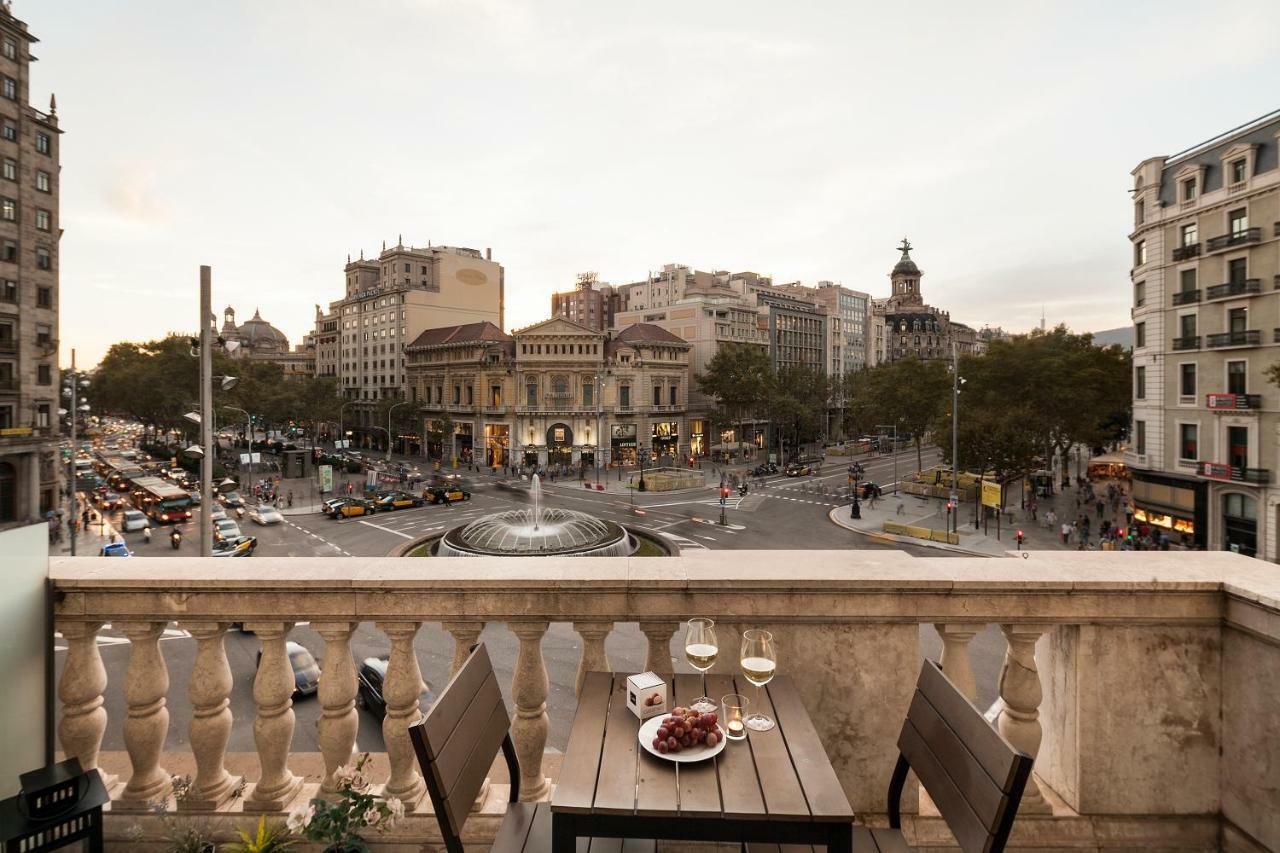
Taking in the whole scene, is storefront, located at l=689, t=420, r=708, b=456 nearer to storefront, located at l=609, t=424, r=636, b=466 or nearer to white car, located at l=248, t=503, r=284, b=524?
storefront, located at l=609, t=424, r=636, b=466

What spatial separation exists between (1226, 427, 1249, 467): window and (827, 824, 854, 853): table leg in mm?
37721

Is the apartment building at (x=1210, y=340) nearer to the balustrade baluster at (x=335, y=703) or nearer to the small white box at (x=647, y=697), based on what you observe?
the small white box at (x=647, y=697)

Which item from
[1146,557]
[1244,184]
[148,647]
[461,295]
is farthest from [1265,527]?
[461,295]

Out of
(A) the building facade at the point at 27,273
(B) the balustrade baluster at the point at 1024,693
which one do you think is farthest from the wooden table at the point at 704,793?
(A) the building facade at the point at 27,273

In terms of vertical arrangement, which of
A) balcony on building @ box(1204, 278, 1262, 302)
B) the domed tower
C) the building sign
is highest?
the domed tower

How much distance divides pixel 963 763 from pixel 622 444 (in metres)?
70.0

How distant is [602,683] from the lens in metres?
2.98

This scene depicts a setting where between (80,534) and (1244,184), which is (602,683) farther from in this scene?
(80,534)

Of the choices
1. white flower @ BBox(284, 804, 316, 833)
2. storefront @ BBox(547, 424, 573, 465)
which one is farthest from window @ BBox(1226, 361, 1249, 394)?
storefront @ BBox(547, 424, 573, 465)

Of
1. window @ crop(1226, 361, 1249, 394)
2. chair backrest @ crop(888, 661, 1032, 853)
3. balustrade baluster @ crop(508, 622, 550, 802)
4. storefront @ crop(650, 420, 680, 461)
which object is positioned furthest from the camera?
storefront @ crop(650, 420, 680, 461)

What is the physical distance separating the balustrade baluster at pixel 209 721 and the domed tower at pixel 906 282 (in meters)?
151

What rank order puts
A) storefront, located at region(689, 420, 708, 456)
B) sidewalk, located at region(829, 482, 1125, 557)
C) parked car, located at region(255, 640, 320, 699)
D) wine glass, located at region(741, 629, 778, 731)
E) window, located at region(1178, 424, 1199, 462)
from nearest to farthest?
wine glass, located at region(741, 629, 778, 731) < parked car, located at region(255, 640, 320, 699) < window, located at region(1178, 424, 1199, 462) < sidewalk, located at region(829, 482, 1125, 557) < storefront, located at region(689, 420, 708, 456)

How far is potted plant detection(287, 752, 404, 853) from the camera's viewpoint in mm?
2914

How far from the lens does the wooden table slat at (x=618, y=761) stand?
2.16m
